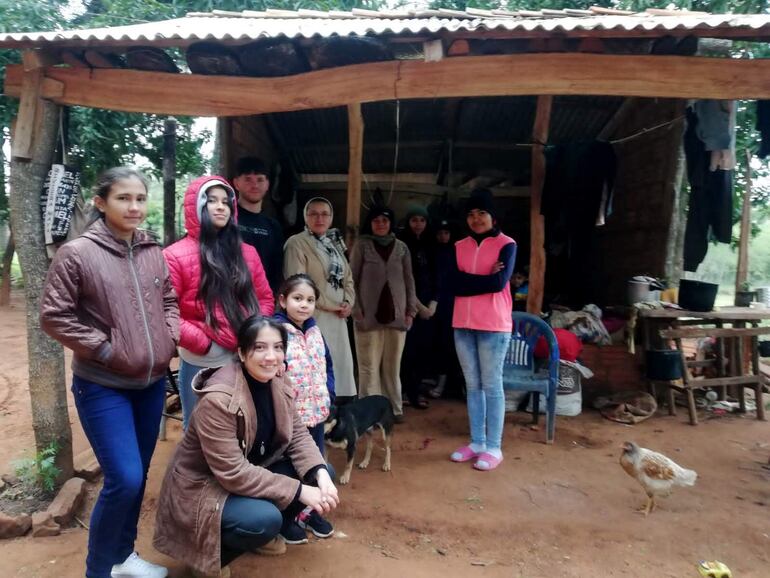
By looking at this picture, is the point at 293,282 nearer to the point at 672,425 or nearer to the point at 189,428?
the point at 189,428

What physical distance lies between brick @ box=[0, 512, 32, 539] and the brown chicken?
357 cm

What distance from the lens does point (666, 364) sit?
4.97 metres

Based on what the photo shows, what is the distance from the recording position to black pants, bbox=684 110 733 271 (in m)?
4.40

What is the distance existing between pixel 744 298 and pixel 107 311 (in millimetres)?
6218

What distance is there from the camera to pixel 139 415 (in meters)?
2.44

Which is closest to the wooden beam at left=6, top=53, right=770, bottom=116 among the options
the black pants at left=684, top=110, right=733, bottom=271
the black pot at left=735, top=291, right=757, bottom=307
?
the black pants at left=684, top=110, right=733, bottom=271

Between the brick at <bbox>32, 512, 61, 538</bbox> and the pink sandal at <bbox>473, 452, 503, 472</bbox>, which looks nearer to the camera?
the brick at <bbox>32, 512, 61, 538</bbox>

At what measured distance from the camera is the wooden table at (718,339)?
16.6 feet

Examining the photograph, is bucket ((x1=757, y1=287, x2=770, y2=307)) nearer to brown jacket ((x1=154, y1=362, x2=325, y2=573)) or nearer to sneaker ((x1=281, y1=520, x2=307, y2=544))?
sneaker ((x1=281, y1=520, x2=307, y2=544))

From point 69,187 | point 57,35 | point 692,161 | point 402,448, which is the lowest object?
point 402,448

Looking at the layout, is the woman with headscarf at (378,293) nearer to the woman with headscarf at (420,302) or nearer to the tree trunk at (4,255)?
the woman with headscarf at (420,302)

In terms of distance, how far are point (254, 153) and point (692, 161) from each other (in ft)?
15.3

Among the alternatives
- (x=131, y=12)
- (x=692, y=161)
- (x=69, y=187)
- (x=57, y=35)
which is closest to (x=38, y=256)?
(x=69, y=187)

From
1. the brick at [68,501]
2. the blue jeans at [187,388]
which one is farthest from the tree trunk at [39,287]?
the blue jeans at [187,388]
